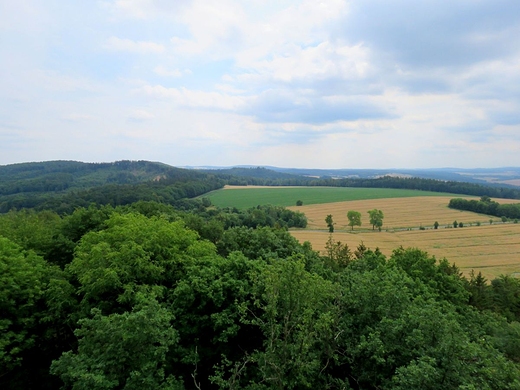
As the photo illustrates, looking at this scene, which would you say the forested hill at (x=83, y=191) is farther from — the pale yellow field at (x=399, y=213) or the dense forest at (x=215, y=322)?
the dense forest at (x=215, y=322)

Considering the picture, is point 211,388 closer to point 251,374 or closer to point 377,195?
point 251,374

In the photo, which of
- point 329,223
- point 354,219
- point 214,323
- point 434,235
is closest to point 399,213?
point 354,219

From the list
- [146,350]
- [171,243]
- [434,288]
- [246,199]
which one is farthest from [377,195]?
[146,350]

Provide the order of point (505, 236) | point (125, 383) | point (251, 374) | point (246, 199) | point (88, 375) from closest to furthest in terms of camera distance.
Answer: point (88, 375), point (125, 383), point (251, 374), point (505, 236), point (246, 199)

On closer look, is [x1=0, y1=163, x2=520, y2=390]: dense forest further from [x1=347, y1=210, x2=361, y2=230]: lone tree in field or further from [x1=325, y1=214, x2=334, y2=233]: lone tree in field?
[x1=347, y1=210, x2=361, y2=230]: lone tree in field

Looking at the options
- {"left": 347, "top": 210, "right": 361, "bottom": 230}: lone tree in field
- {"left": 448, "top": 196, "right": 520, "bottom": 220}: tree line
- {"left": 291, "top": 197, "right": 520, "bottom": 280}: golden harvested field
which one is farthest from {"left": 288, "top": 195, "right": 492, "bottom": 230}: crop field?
{"left": 448, "top": 196, "right": 520, "bottom": 220}: tree line
